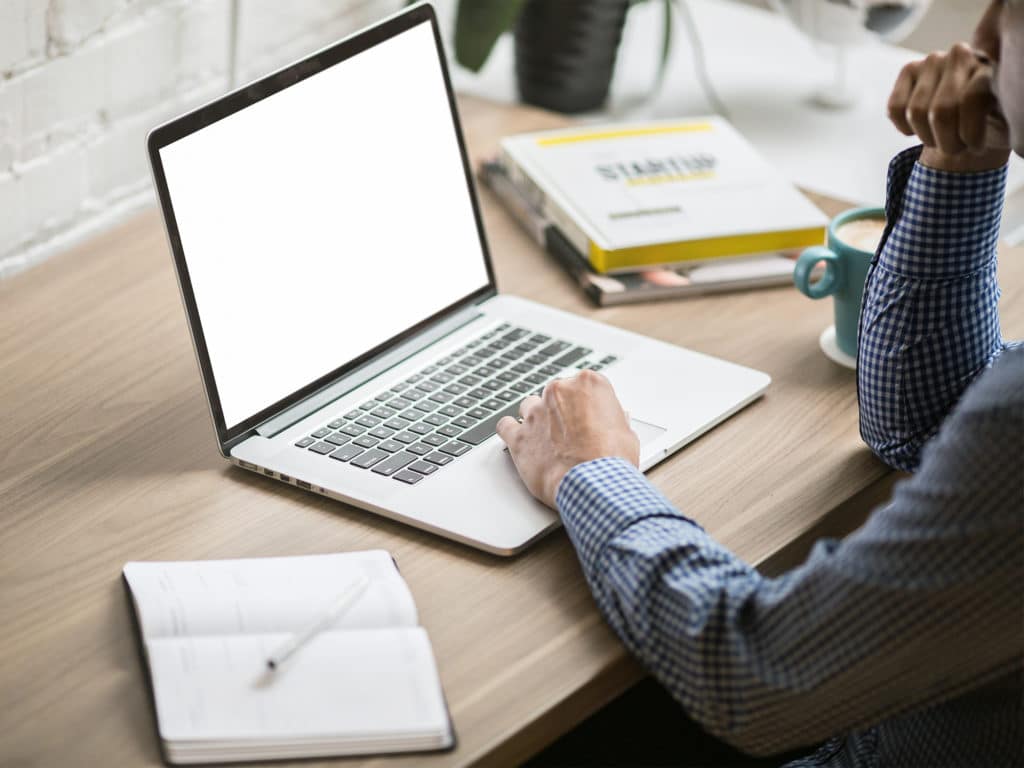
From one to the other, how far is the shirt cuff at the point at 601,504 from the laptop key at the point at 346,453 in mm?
184

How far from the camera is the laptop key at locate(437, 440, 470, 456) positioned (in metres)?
1.01

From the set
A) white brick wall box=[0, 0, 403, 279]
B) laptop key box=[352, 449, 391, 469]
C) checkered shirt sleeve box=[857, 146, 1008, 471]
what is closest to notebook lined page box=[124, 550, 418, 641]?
laptop key box=[352, 449, 391, 469]

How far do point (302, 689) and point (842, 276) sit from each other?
2.11ft

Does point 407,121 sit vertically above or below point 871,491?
above

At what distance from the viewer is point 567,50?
1.78m

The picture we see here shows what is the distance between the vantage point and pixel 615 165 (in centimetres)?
142

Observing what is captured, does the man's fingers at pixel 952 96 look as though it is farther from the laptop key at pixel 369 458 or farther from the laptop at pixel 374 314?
the laptop key at pixel 369 458

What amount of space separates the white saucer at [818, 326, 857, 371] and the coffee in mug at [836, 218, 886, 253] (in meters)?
0.08

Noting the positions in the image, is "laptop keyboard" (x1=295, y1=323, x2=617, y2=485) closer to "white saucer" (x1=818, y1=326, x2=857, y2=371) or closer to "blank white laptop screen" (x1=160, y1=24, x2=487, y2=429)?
"blank white laptop screen" (x1=160, y1=24, x2=487, y2=429)

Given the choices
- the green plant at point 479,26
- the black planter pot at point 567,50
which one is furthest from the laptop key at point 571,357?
the black planter pot at point 567,50

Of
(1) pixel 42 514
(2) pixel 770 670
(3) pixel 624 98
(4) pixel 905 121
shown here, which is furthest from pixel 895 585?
(3) pixel 624 98

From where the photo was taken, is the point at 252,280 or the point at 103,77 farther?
the point at 103,77

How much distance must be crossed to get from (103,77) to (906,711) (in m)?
1.09

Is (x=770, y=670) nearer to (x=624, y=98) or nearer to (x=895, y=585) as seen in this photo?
(x=895, y=585)
